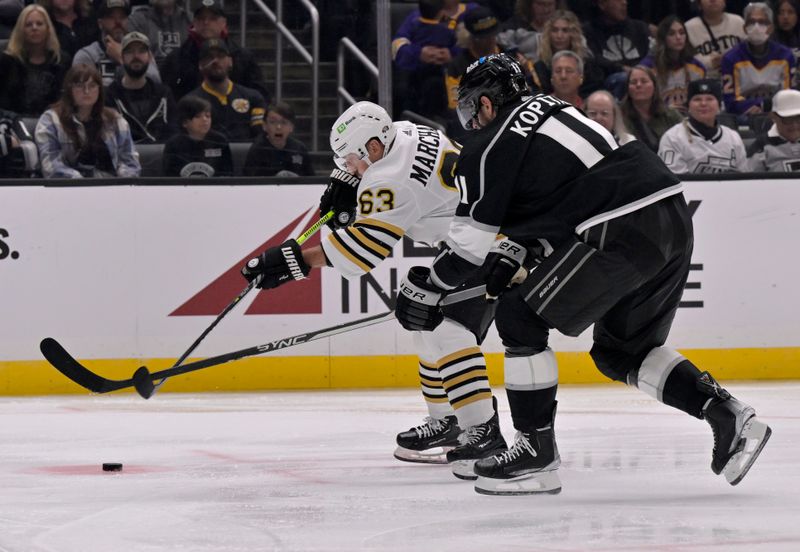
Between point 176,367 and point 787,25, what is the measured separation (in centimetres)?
538

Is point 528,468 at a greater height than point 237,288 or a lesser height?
greater

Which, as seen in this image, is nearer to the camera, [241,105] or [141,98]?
[141,98]

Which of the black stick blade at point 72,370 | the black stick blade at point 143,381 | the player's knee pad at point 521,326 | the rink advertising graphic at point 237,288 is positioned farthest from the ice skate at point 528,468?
the rink advertising graphic at point 237,288

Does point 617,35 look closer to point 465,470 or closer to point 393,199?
point 393,199

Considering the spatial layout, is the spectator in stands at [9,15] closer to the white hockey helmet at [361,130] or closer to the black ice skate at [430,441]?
the white hockey helmet at [361,130]

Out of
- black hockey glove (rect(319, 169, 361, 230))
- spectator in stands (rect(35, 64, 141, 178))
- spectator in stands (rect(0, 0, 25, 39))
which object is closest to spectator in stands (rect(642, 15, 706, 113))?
spectator in stands (rect(35, 64, 141, 178))

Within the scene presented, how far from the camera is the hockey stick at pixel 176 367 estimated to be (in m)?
4.25

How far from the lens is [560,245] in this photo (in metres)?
3.46

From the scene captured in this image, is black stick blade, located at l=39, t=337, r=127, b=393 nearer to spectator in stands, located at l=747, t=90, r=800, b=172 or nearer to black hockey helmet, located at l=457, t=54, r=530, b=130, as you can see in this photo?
black hockey helmet, located at l=457, t=54, r=530, b=130

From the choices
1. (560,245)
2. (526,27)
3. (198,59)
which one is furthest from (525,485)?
(526,27)

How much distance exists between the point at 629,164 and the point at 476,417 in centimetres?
98

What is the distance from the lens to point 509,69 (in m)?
3.55

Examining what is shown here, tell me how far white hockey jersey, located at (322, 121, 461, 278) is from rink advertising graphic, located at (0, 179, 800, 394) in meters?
2.39

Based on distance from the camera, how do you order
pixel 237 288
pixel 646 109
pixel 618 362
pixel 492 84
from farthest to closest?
pixel 646 109
pixel 237 288
pixel 618 362
pixel 492 84
